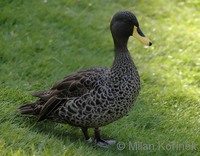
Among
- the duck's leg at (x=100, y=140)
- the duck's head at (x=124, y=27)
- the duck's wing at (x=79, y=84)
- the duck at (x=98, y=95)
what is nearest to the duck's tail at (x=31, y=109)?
the duck at (x=98, y=95)

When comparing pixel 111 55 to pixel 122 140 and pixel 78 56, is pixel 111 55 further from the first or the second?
pixel 122 140

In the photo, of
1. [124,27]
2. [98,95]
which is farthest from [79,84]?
[124,27]

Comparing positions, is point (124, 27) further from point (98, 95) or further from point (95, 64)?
point (95, 64)

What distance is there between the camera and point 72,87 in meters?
4.51

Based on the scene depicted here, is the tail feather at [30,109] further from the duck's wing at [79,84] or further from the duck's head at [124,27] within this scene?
the duck's head at [124,27]

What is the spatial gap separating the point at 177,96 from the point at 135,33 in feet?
4.67

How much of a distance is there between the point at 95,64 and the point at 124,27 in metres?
1.82

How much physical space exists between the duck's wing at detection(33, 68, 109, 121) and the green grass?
257 mm

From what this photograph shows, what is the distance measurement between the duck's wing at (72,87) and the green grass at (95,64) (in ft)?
0.84

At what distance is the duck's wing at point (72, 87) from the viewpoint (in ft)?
14.6

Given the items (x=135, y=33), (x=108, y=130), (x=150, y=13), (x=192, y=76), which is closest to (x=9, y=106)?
(x=108, y=130)

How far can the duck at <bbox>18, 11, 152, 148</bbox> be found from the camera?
4.34 metres

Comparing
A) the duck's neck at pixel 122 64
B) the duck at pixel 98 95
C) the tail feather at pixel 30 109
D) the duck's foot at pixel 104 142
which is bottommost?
the duck's foot at pixel 104 142

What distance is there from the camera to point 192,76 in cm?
625
